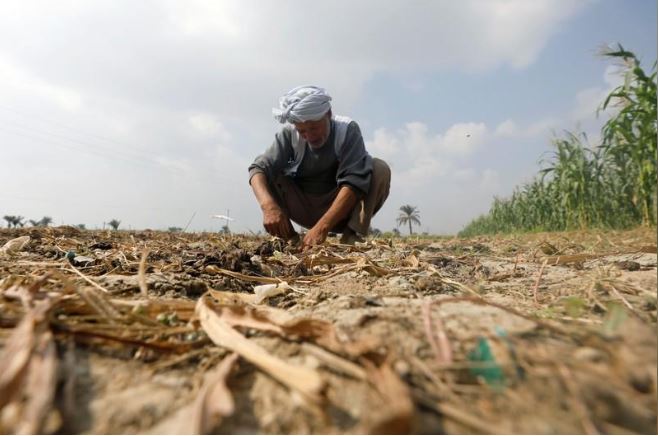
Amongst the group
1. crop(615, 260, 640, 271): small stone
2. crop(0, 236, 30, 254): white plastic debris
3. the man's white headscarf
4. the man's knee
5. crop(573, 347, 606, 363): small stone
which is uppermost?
the man's white headscarf

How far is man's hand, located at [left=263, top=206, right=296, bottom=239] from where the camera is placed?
329 cm

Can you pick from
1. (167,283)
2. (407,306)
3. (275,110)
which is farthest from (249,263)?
(275,110)

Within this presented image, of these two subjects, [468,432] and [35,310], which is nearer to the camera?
[468,432]

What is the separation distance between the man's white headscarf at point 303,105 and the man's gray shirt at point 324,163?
18 cm

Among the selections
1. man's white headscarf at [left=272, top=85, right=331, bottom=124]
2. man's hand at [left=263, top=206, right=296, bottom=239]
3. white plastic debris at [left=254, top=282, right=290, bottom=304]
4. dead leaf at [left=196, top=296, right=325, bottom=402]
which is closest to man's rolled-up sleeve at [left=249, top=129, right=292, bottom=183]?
man's white headscarf at [left=272, top=85, right=331, bottom=124]

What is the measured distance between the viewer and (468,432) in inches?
21.7

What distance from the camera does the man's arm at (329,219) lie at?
10.00 ft

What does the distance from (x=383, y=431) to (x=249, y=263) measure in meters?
1.51

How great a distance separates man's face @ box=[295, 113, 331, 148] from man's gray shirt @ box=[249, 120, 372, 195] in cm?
6

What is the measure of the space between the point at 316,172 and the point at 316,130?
47cm

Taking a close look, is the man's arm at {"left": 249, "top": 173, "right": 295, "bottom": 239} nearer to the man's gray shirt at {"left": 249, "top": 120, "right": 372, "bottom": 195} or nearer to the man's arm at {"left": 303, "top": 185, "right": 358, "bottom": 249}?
the man's gray shirt at {"left": 249, "top": 120, "right": 372, "bottom": 195}

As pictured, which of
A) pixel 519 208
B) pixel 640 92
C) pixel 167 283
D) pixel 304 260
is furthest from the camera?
pixel 519 208

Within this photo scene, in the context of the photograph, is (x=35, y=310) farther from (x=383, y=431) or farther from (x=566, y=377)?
(x=566, y=377)

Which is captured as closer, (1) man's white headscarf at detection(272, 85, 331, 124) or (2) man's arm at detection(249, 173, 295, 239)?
(2) man's arm at detection(249, 173, 295, 239)
